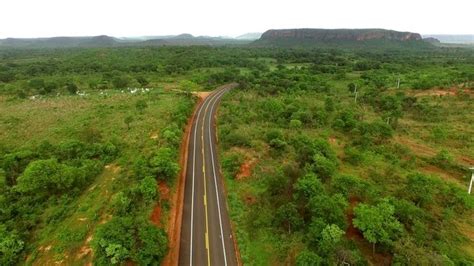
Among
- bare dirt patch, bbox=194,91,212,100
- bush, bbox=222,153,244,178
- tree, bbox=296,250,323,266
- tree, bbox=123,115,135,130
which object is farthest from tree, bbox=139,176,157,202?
bare dirt patch, bbox=194,91,212,100

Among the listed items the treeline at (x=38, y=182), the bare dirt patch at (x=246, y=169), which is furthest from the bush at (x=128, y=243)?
the bare dirt patch at (x=246, y=169)

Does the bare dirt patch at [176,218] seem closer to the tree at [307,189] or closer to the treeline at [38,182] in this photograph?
the treeline at [38,182]

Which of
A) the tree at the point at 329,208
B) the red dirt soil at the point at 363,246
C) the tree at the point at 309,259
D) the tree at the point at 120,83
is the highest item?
the tree at the point at 120,83

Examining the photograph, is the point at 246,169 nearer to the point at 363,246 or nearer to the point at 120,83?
the point at 363,246

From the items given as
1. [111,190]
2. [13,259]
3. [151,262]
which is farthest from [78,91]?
[151,262]

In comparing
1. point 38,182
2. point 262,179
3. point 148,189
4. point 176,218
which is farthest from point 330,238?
point 38,182

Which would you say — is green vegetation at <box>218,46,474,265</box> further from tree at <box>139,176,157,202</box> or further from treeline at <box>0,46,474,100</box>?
treeline at <box>0,46,474,100</box>
